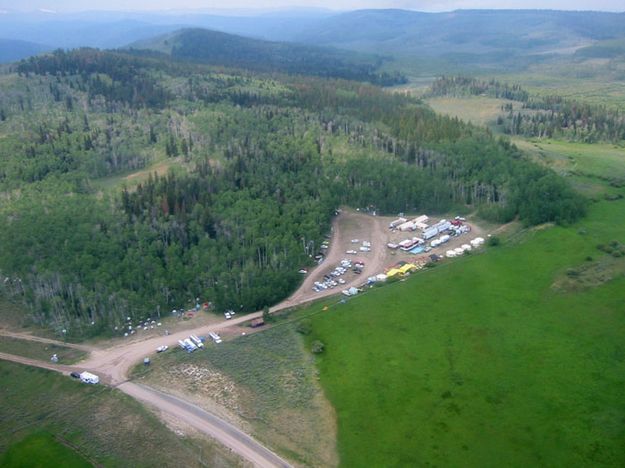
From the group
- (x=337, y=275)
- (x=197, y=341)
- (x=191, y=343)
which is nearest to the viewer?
(x=191, y=343)

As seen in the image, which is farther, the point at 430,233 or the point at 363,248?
the point at 430,233

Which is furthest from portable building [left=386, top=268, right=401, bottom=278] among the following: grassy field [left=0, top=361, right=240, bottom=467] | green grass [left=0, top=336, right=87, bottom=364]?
green grass [left=0, top=336, right=87, bottom=364]

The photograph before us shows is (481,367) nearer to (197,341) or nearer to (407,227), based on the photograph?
(197,341)

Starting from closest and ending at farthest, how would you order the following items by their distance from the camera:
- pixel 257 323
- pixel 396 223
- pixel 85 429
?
pixel 85 429 → pixel 257 323 → pixel 396 223

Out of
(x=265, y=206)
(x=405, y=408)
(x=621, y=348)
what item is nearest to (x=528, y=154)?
(x=265, y=206)

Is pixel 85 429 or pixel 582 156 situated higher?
pixel 582 156

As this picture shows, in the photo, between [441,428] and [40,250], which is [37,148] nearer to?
[40,250]

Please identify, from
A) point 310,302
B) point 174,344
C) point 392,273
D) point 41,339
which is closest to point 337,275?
point 392,273
